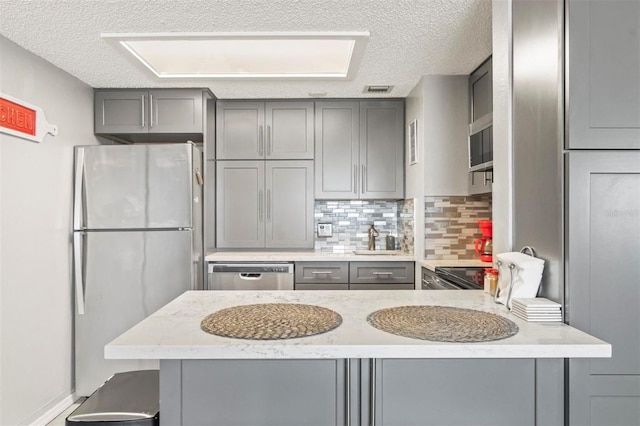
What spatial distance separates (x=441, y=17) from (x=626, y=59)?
106 centimetres

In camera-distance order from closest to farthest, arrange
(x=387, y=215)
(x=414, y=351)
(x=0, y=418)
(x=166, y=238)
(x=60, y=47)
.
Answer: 1. (x=414, y=351)
2. (x=0, y=418)
3. (x=60, y=47)
4. (x=166, y=238)
5. (x=387, y=215)

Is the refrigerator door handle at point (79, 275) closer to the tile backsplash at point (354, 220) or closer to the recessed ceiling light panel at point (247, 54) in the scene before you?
the recessed ceiling light panel at point (247, 54)

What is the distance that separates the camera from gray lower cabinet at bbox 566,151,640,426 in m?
1.37

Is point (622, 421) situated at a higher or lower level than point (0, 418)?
higher

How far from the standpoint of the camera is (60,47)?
2.59 m

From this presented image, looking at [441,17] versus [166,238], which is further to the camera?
[166,238]

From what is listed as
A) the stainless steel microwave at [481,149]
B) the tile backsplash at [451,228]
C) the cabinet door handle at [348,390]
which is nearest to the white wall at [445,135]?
the tile backsplash at [451,228]

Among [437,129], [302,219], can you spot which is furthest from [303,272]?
[437,129]

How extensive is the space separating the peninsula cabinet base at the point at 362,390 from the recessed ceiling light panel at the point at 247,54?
1.85m

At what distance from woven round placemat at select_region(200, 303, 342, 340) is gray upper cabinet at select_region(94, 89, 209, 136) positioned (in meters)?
2.33

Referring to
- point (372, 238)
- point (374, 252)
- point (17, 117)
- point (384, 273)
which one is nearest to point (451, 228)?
point (384, 273)

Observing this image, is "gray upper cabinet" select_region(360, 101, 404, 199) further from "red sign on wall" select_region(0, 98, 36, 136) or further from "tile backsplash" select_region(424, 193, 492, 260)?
"red sign on wall" select_region(0, 98, 36, 136)

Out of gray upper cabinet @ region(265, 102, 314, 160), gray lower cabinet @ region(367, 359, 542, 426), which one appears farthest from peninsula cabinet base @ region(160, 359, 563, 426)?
gray upper cabinet @ region(265, 102, 314, 160)

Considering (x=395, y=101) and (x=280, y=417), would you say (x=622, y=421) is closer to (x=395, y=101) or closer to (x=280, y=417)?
(x=280, y=417)
